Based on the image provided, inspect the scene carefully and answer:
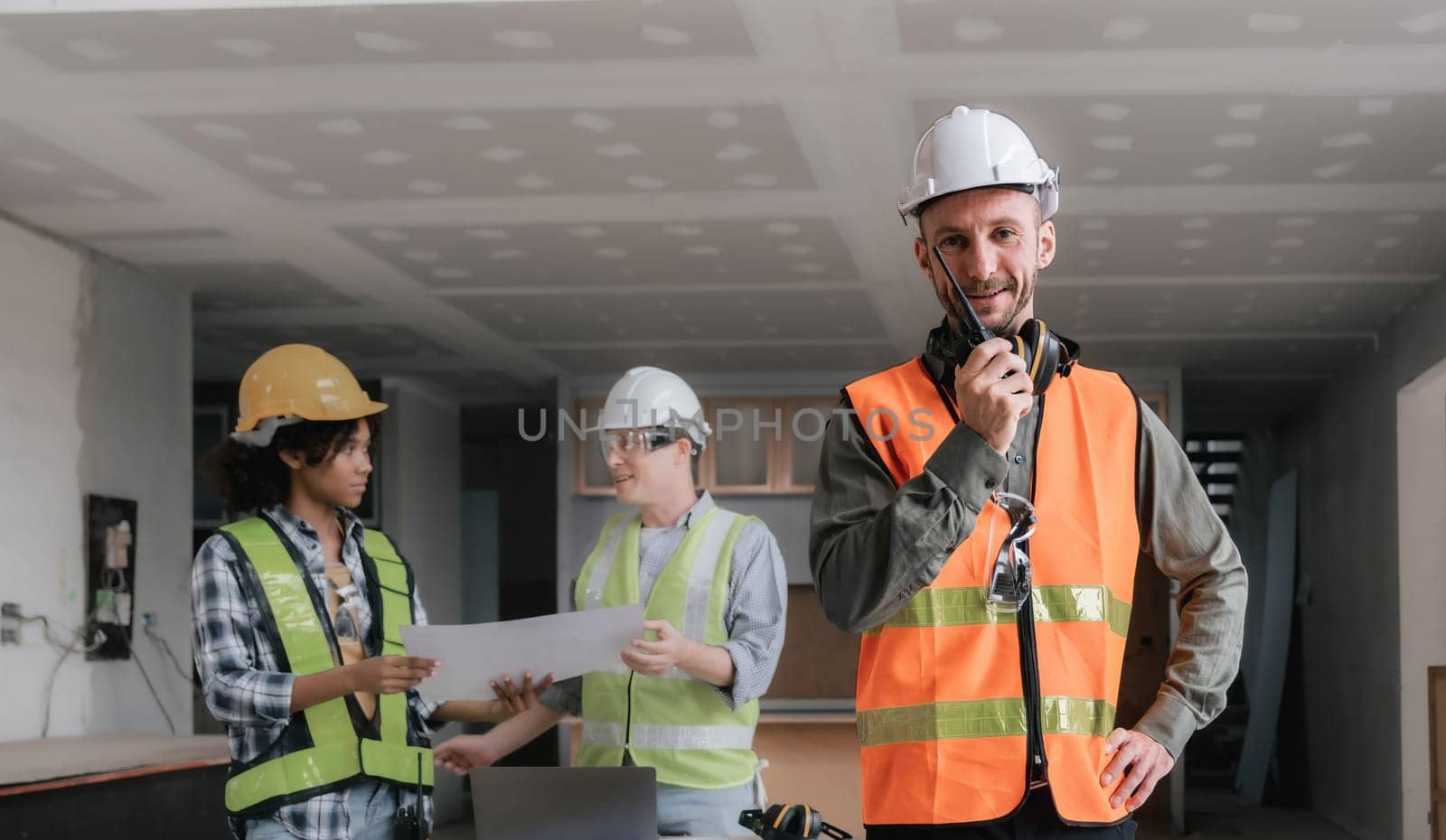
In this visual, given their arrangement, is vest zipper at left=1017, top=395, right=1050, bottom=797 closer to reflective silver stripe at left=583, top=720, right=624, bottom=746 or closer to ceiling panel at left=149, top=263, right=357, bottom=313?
reflective silver stripe at left=583, top=720, right=624, bottom=746

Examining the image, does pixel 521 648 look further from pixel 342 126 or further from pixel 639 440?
pixel 342 126

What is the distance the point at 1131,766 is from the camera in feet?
5.14

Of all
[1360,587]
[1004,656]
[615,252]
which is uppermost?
[615,252]

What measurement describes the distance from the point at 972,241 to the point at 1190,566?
1.52 feet

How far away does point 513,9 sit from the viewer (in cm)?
354

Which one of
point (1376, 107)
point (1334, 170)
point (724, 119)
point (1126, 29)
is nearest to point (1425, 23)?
point (1376, 107)

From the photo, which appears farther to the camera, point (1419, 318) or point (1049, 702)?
point (1419, 318)

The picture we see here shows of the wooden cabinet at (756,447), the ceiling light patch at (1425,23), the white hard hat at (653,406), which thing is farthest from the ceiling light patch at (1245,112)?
the wooden cabinet at (756,447)

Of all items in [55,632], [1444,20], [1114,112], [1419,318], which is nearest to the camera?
[1444,20]

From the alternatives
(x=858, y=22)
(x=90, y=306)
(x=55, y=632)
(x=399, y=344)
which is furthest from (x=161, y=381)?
(x=858, y=22)

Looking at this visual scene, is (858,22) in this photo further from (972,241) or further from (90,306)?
(90,306)

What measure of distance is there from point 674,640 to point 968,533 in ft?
4.43

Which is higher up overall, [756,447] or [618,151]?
[618,151]

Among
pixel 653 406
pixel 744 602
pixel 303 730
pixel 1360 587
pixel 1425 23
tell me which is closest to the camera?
pixel 303 730
